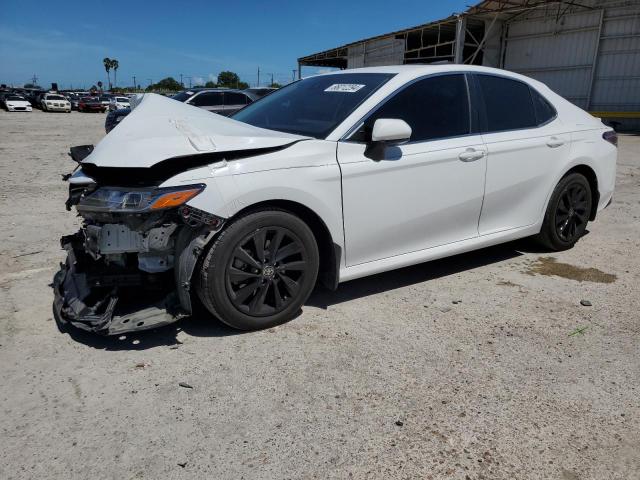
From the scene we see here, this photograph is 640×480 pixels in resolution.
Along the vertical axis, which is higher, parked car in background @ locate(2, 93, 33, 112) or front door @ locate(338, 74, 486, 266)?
parked car in background @ locate(2, 93, 33, 112)

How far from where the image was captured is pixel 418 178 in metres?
3.60

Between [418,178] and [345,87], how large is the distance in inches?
35.6

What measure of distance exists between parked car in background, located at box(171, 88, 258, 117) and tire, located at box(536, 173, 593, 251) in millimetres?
12372

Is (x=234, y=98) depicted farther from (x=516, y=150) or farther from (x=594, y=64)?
(x=594, y=64)

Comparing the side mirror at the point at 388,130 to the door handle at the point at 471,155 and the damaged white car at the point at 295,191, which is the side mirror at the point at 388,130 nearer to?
the damaged white car at the point at 295,191

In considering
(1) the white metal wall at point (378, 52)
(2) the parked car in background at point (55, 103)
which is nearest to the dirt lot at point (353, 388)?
(1) the white metal wall at point (378, 52)

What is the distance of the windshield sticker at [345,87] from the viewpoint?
3748 mm

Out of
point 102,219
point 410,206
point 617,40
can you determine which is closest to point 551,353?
point 410,206

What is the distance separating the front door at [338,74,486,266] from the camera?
338 centimetres

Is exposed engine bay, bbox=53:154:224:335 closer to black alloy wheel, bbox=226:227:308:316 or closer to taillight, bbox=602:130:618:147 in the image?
black alloy wheel, bbox=226:227:308:316

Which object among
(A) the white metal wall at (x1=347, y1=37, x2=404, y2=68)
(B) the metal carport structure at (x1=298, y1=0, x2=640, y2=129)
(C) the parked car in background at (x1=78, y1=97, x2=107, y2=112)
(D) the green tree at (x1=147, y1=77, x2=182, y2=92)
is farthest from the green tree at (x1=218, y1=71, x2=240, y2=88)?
(B) the metal carport structure at (x1=298, y1=0, x2=640, y2=129)

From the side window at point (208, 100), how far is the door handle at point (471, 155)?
1311 centimetres

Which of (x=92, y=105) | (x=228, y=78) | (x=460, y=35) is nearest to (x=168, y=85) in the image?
(x=228, y=78)

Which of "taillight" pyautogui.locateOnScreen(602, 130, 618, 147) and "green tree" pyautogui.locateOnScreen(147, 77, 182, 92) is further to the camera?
"green tree" pyautogui.locateOnScreen(147, 77, 182, 92)
